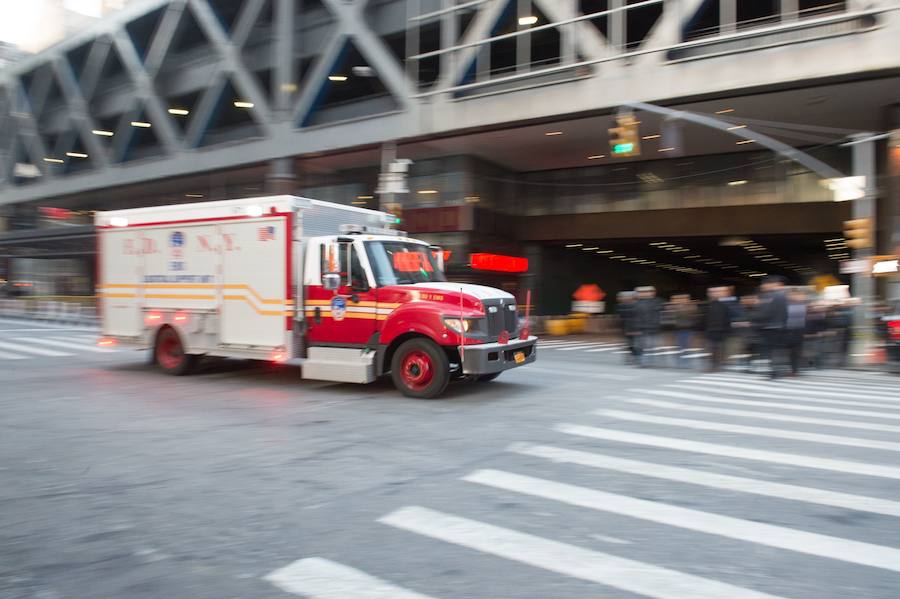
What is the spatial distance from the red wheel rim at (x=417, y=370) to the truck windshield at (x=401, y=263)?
1214mm

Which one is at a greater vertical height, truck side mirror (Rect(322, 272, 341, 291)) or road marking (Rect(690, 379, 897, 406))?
truck side mirror (Rect(322, 272, 341, 291))

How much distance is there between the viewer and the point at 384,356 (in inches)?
401

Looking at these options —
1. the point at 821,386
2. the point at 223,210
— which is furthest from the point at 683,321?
→ the point at 223,210

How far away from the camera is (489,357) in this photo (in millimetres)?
9656

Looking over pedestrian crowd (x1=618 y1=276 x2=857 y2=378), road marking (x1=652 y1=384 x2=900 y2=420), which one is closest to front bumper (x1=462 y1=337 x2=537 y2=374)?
road marking (x1=652 y1=384 x2=900 y2=420)

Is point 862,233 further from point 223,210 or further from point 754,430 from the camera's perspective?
point 223,210

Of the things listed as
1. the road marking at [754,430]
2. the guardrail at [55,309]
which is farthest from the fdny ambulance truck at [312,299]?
the guardrail at [55,309]

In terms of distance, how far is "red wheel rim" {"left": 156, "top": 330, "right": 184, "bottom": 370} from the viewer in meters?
12.5

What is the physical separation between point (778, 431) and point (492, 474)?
13.2 ft

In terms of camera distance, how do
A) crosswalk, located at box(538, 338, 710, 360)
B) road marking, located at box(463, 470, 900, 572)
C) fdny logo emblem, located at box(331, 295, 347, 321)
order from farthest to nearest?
crosswalk, located at box(538, 338, 710, 360) → fdny logo emblem, located at box(331, 295, 347, 321) → road marking, located at box(463, 470, 900, 572)

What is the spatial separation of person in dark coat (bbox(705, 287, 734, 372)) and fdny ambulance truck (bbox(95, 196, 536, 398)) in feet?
18.1

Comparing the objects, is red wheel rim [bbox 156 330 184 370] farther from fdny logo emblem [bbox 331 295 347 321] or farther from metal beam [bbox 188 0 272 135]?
metal beam [bbox 188 0 272 135]

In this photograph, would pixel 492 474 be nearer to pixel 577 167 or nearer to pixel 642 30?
pixel 642 30

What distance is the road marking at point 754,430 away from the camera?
709 cm
